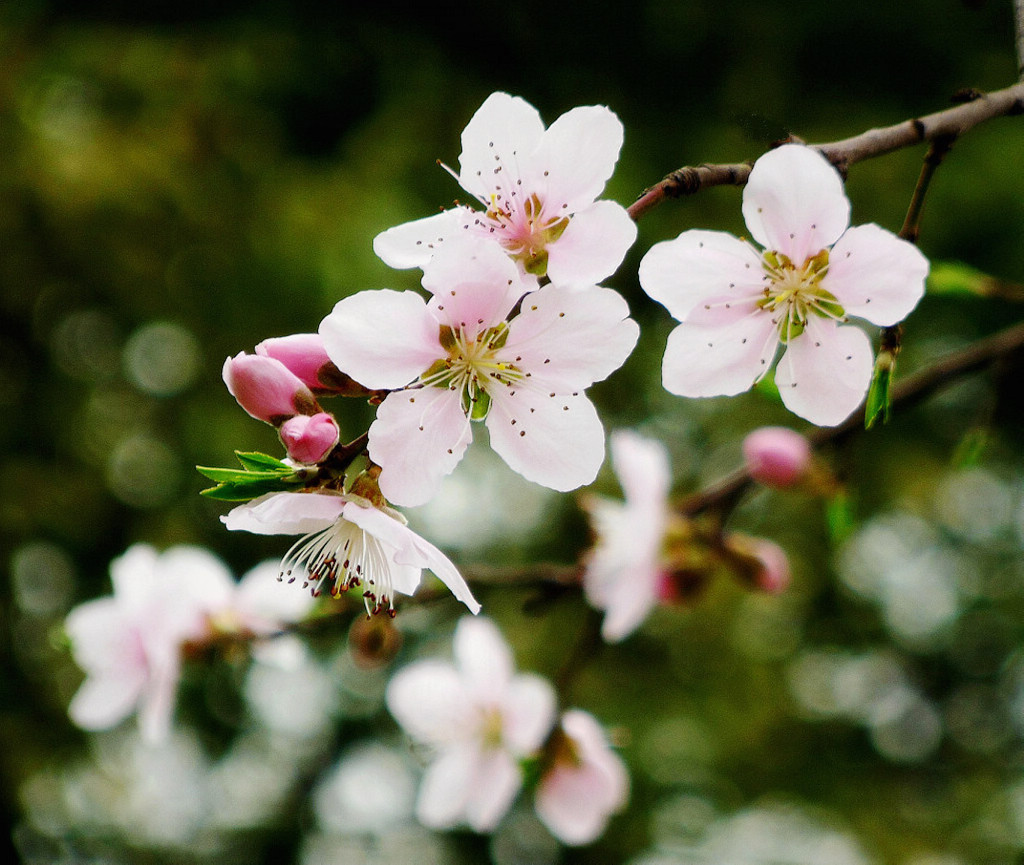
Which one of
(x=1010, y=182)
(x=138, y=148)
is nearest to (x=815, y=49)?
(x=1010, y=182)

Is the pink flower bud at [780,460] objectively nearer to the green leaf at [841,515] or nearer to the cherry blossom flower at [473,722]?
the green leaf at [841,515]

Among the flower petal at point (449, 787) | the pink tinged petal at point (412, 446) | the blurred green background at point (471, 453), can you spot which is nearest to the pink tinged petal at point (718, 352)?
the pink tinged petal at point (412, 446)

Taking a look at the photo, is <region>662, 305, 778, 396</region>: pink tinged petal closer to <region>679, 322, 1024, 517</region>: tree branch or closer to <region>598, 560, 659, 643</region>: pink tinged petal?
<region>679, 322, 1024, 517</region>: tree branch

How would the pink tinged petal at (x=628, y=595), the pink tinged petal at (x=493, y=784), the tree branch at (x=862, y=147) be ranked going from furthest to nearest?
1. the pink tinged petal at (x=493, y=784)
2. the pink tinged petal at (x=628, y=595)
3. the tree branch at (x=862, y=147)

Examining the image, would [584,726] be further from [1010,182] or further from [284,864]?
[284,864]

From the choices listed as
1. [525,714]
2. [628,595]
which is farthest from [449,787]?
[628,595]
